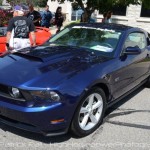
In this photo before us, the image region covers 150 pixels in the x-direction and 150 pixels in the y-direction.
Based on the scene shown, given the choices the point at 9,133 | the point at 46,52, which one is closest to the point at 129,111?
the point at 46,52

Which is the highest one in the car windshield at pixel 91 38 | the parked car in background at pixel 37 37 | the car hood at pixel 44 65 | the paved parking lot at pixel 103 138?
the car windshield at pixel 91 38

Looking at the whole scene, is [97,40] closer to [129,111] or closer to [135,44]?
[135,44]

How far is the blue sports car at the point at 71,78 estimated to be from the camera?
3.45 metres

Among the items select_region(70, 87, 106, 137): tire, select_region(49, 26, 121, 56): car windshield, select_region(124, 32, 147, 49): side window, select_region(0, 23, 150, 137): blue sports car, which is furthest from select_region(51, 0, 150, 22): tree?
select_region(70, 87, 106, 137): tire

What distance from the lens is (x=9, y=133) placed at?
396 cm

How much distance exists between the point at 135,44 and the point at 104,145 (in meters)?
2.31

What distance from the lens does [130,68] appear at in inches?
195

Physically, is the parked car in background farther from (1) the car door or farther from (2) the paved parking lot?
(2) the paved parking lot

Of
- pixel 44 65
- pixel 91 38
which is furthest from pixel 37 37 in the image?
pixel 44 65

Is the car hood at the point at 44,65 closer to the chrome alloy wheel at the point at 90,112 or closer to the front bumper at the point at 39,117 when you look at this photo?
the front bumper at the point at 39,117

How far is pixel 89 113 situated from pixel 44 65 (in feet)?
2.97

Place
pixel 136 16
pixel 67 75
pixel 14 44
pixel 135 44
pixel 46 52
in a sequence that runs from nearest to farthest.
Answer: pixel 67 75
pixel 46 52
pixel 135 44
pixel 14 44
pixel 136 16

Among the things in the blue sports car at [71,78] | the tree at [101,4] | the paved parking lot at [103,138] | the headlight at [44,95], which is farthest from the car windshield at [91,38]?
the tree at [101,4]

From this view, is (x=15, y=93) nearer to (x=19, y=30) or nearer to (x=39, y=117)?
(x=39, y=117)
